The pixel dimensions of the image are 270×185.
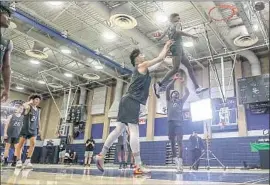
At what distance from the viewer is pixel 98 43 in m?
10.7

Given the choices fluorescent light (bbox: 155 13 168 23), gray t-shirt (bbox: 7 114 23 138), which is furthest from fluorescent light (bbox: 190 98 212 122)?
gray t-shirt (bbox: 7 114 23 138)

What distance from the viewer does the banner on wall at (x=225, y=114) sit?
31.2ft

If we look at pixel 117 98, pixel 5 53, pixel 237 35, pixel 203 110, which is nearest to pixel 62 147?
pixel 117 98

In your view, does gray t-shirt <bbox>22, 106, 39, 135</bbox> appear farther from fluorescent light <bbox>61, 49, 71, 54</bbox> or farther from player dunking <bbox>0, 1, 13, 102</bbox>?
fluorescent light <bbox>61, 49, 71, 54</bbox>

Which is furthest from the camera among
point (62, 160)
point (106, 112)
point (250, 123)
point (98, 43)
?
point (106, 112)

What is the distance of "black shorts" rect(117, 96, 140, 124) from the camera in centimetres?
278

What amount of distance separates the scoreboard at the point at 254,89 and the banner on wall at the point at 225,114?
0.75 metres

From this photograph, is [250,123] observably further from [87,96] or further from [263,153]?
[87,96]

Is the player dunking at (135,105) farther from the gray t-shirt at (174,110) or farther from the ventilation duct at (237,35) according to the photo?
the ventilation duct at (237,35)

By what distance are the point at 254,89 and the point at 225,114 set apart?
1.43m

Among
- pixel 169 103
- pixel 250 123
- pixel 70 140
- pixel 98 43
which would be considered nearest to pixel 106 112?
pixel 70 140

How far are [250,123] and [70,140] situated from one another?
9.78 m

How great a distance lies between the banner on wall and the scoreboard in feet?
2.47

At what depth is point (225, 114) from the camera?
9500mm
